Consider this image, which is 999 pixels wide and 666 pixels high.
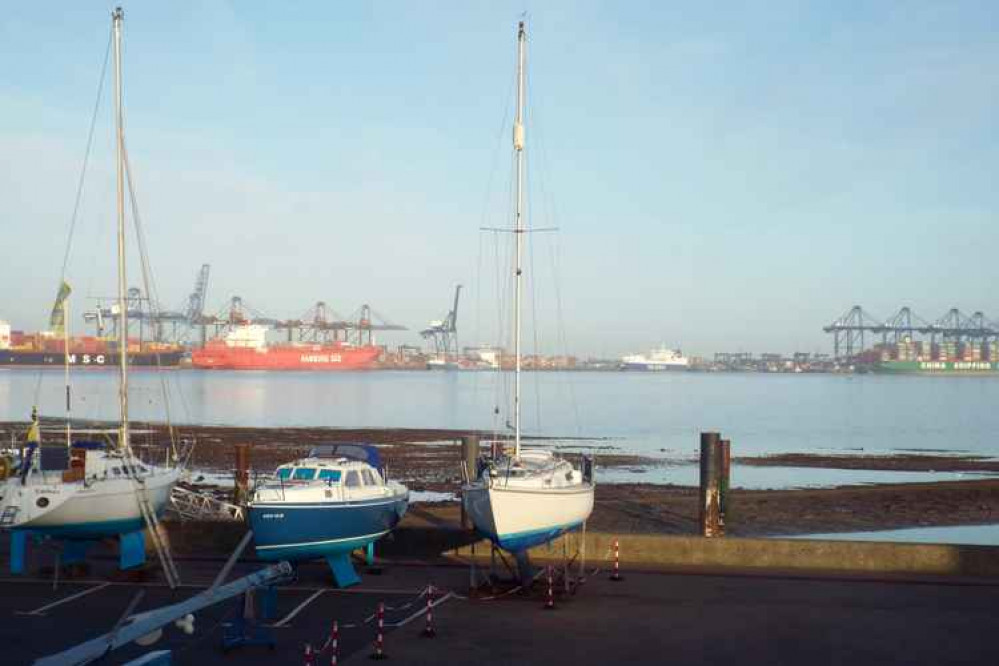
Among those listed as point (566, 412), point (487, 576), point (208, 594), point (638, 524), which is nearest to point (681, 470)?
point (638, 524)

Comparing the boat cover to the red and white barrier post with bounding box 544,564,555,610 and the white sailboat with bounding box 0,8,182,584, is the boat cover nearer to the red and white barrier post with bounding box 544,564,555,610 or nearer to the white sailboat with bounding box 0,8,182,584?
the white sailboat with bounding box 0,8,182,584

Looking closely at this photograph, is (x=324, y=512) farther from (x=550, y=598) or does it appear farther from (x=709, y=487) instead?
(x=709, y=487)

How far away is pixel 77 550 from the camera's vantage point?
55.4 feet

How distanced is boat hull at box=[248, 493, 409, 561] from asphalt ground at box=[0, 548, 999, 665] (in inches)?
26.6

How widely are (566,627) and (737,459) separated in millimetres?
40381

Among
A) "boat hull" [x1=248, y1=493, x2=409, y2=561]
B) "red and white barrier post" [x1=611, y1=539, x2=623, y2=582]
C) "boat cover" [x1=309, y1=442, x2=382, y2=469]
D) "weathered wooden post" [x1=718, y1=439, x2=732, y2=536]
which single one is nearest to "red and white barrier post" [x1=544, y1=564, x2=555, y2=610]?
"red and white barrier post" [x1=611, y1=539, x2=623, y2=582]

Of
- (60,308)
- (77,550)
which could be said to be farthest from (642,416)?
(77,550)

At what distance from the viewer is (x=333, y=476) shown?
16.0 meters

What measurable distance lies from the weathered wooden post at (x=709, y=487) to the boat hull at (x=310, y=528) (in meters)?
6.56

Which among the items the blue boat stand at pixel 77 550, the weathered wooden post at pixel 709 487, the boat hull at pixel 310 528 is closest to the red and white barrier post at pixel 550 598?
the boat hull at pixel 310 528

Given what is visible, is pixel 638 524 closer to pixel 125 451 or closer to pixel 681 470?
pixel 125 451

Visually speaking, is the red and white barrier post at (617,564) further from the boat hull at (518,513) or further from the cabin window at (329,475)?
the cabin window at (329,475)

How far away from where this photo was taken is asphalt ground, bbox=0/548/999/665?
11773 mm

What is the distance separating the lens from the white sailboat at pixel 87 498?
52.1 ft
